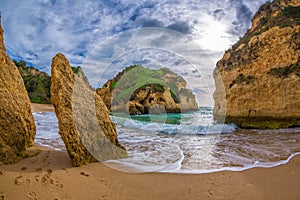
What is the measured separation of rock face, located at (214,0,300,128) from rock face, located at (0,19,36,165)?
40.9 ft

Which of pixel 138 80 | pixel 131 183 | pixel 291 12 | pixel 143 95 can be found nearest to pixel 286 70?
pixel 291 12

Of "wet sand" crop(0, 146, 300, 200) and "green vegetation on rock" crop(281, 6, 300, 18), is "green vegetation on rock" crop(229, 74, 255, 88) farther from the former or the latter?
"wet sand" crop(0, 146, 300, 200)

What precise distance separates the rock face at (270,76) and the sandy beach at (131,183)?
29.6ft

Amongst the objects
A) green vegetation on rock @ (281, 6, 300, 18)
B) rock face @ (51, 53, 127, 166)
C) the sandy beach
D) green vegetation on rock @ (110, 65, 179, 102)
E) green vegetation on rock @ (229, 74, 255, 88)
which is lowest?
the sandy beach

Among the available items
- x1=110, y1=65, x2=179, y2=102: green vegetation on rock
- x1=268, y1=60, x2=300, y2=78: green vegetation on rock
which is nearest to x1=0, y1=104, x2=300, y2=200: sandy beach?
x1=268, y1=60, x2=300, y2=78: green vegetation on rock

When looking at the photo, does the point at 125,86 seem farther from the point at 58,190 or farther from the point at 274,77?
the point at 58,190

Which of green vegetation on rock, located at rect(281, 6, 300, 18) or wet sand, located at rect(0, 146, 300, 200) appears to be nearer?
wet sand, located at rect(0, 146, 300, 200)

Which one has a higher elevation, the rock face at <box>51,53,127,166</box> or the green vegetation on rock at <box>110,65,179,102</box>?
the green vegetation on rock at <box>110,65,179,102</box>

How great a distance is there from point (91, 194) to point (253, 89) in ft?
42.4

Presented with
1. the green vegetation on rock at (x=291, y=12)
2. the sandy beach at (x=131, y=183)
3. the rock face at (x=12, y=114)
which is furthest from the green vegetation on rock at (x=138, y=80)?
the sandy beach at (x=131, y=183)

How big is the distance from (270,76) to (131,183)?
1237cm

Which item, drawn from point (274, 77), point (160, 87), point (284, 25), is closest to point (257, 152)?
point (274, 77)

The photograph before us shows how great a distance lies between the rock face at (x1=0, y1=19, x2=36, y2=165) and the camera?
10.9 ft

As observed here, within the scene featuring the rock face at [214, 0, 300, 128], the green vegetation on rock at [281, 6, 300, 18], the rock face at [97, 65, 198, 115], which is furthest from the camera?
the rock face at [97, 65, 198, 115]
